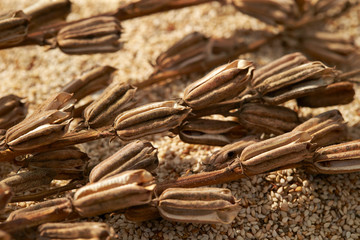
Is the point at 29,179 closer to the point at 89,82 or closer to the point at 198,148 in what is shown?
the point at 89,82

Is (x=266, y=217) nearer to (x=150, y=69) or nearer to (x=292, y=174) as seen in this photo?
(x=292, y=174)

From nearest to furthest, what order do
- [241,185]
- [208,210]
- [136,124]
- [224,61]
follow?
[208,210]
[136,124]
[241,185]
[224,61]

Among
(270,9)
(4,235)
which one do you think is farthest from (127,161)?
(270,9)

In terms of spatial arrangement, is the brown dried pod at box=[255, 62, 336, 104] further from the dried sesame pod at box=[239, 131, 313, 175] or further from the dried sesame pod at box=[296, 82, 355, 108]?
the dried sesame pod at box=[239, 131, 313, 175]

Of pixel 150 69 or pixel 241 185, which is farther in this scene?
pixel 150 69

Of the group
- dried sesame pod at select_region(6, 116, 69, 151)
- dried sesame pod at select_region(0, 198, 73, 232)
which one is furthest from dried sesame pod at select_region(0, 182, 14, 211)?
dried sesame pod at select_region(6, 116, 69, 151)

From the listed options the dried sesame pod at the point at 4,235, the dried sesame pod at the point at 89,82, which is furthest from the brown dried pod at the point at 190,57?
the dried sesame pod at the point at 4,235

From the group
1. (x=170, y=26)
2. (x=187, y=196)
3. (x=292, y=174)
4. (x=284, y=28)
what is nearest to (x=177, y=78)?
(x=170, y=26)

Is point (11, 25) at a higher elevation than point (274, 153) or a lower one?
higher
